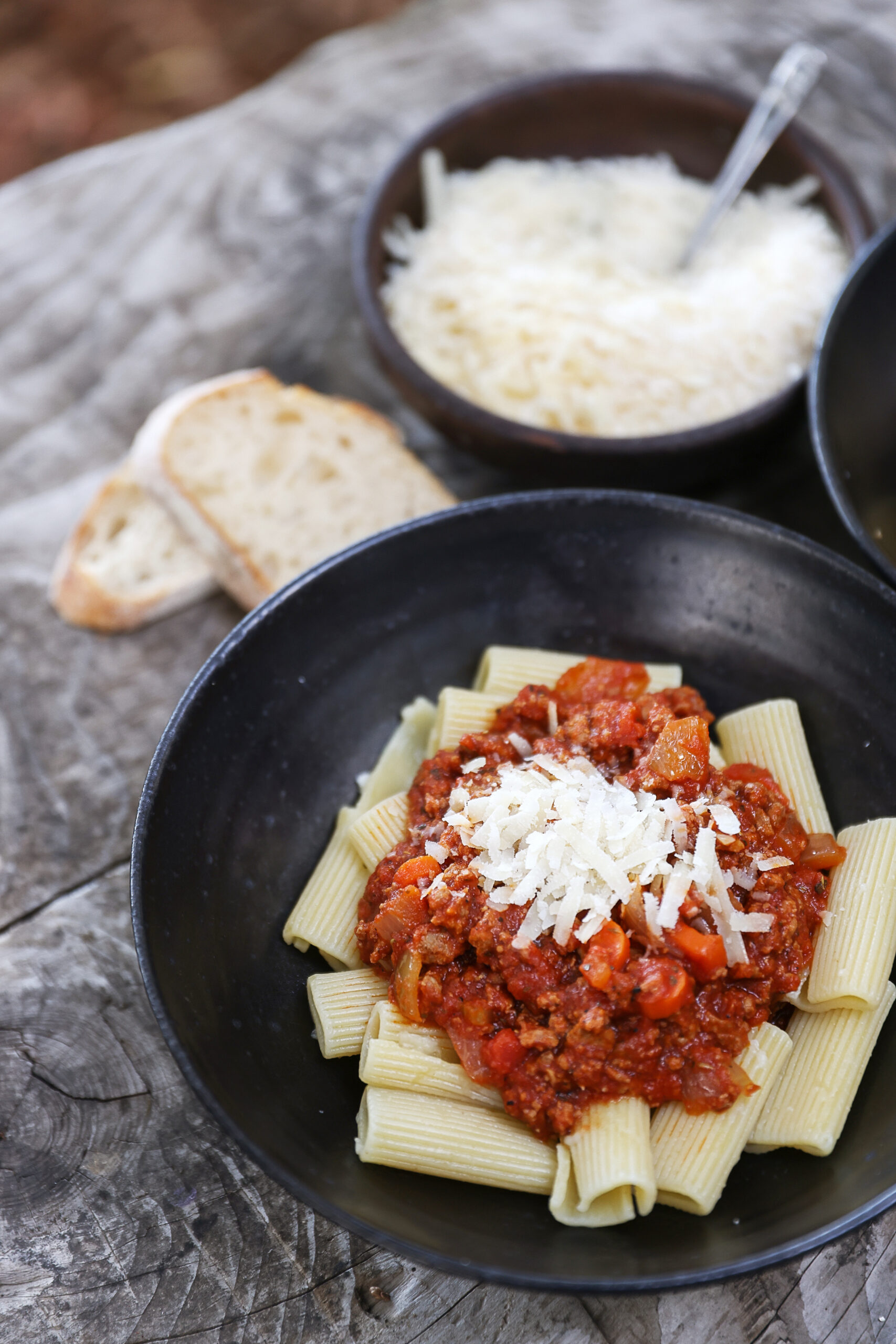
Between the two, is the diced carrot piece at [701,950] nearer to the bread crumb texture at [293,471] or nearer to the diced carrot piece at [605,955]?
the diced carrot piece at [605,955]

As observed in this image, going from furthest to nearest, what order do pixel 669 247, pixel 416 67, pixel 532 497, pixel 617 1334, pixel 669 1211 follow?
pixel 416 67 → pixel 669 247 → pixel 532 497 → pixel 617 1334 → pixel 669 1211

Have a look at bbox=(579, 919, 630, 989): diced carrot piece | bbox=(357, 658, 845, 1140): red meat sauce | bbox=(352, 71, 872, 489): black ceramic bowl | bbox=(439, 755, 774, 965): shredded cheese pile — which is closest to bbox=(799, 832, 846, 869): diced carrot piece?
bbox=(357, 658, 845, 1140): red meat sauce

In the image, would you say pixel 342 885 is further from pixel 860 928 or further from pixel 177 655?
pixel 177 655

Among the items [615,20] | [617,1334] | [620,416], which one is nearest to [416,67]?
[615,20]

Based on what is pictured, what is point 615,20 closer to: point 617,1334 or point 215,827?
point 215,827

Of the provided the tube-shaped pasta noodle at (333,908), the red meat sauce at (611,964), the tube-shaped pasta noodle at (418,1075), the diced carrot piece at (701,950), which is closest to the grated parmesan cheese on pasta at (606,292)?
the red meat sauce at (611,964)

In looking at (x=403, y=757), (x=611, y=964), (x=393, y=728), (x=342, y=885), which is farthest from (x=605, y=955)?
(x=393, y=728)

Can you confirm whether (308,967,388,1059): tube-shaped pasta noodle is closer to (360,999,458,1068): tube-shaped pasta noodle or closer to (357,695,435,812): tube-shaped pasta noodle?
(360,999,458,1068): tube-shaped pasta noodle
